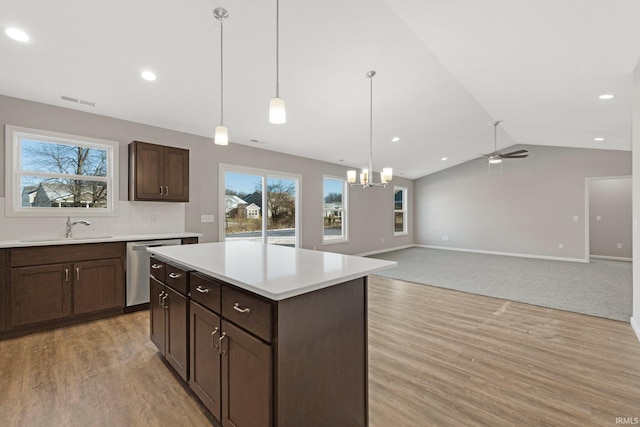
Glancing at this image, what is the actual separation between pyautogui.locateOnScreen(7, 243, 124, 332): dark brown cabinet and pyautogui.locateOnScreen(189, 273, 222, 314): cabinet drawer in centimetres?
216

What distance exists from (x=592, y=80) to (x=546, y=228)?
5436 millimetres

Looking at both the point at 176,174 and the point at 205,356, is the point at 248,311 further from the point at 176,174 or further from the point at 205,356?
the point at 176,174

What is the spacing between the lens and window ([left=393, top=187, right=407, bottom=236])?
924 cm

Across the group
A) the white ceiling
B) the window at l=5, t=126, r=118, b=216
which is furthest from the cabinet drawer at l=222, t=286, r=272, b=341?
the window at l=5, t=126, r=118, b=216

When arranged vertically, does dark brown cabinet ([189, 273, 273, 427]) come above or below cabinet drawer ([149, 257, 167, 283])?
below

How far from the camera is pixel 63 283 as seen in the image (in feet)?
9.75

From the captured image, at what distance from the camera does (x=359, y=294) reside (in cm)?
157

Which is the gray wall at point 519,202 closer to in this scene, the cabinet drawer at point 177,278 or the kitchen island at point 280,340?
the kitchen island at point 280,340

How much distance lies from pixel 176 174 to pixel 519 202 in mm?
8345

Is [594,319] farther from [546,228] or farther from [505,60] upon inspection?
[546,228]

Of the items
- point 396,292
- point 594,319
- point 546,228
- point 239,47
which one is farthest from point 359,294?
point 546,228

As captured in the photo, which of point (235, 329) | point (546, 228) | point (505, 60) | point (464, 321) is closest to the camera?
point (235, 329)

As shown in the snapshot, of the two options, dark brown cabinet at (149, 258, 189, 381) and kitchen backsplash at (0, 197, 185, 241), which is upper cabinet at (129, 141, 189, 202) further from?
dark brown cabinet at (149, 258, 189, 381)

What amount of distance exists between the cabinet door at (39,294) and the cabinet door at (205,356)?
221 cm
